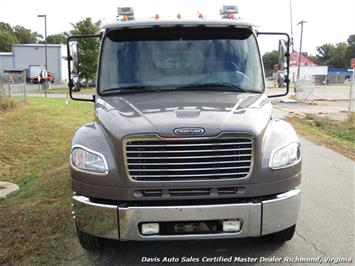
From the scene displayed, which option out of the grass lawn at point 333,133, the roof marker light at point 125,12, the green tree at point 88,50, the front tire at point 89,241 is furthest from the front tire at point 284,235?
the green tree at point 88,50

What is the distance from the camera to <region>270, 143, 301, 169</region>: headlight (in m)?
4.33

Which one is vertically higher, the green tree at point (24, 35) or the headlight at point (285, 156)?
the green tree at point (24, 35)

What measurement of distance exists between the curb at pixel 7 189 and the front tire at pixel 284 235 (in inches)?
187

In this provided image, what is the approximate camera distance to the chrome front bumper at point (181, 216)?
4.11 meters

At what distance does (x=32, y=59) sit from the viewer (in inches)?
3172

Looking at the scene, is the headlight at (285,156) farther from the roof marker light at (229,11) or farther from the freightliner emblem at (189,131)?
the roof marker light at (229,11)

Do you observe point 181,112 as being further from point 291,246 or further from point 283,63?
point 283,63

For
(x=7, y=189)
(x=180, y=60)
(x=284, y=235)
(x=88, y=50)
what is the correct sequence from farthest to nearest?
1. (x=88, y=50)
2. (x=7, y=189)
3. (x=180, y=60)
4. (x=284, y=235)

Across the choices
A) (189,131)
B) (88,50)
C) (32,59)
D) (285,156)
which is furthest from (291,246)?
(32,59)

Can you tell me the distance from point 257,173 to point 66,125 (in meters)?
13.4

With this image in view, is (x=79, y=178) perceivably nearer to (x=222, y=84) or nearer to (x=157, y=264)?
(x=157, y=264)

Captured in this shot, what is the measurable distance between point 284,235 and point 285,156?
100 cm

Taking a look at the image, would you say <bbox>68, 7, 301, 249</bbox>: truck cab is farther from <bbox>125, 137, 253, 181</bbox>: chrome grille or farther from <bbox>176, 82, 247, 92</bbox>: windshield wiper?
<bbox>176, 82, 247, 92</bbox>: windshield wiper

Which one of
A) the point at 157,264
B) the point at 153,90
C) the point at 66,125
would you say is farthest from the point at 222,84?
the point at 66,125
